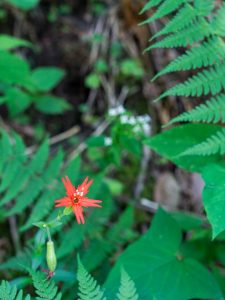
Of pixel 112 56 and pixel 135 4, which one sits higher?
pixel 135 4

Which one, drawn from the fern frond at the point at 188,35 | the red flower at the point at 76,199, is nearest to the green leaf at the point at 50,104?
the fern frond at the point at 188,35

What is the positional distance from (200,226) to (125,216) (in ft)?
1.71

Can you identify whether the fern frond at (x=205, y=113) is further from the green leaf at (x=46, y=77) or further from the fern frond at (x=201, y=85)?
the green leaf at (x=46, y=77)

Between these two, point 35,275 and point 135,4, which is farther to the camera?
point 135,4

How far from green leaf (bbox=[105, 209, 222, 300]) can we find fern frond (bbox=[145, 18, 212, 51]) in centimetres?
93

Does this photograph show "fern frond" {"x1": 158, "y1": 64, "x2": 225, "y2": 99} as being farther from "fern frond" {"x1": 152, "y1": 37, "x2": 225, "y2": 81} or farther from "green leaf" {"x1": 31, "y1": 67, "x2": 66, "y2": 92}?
"green leaf" {"x1": 31, "y1": 67, "x2": 66, "y2": 92}

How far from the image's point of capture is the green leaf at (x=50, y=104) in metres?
4.00

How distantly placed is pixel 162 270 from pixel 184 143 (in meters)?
0.67

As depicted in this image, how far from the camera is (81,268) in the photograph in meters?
1.69

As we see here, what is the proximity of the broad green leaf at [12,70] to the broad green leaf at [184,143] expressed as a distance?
1.10 meters

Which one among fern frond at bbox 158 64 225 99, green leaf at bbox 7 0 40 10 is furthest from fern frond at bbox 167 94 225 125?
green leaf at bbox 7 0 40 10

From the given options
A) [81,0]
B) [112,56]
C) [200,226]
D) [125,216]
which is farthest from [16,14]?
[200,226]

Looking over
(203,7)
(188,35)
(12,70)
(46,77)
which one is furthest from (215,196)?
(46,77)

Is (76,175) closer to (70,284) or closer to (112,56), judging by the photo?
(70,284)
